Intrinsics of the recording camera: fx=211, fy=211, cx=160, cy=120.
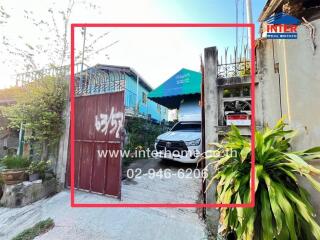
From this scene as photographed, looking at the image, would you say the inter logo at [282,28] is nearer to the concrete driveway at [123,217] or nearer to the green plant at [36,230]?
the concrete driveway at [123,217]

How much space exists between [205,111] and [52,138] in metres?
3.66

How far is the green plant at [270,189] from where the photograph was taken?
209 cm

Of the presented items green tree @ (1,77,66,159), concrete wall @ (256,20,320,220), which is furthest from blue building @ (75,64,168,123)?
concrete wall @ (256,20,320,220)

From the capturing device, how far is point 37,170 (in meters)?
Answer: 4.71

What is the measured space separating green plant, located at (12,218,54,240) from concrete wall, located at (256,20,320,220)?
3642mm

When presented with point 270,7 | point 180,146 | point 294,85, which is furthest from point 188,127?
point 294,85

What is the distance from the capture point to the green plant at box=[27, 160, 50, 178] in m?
4.67

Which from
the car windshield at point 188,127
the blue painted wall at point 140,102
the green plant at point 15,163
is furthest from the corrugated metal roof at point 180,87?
the green plant at point 15,163

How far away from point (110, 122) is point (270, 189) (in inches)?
121

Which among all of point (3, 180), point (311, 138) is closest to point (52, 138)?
point (3, 180)

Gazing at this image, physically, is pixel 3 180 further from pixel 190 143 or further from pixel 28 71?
pixel 190 143

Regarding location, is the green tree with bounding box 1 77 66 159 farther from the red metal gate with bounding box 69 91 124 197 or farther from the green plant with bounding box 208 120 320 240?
the green plant with bounding box 208 120 320 240

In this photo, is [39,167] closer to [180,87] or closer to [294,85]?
[180,87]

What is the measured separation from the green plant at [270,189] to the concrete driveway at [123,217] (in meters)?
0.84
